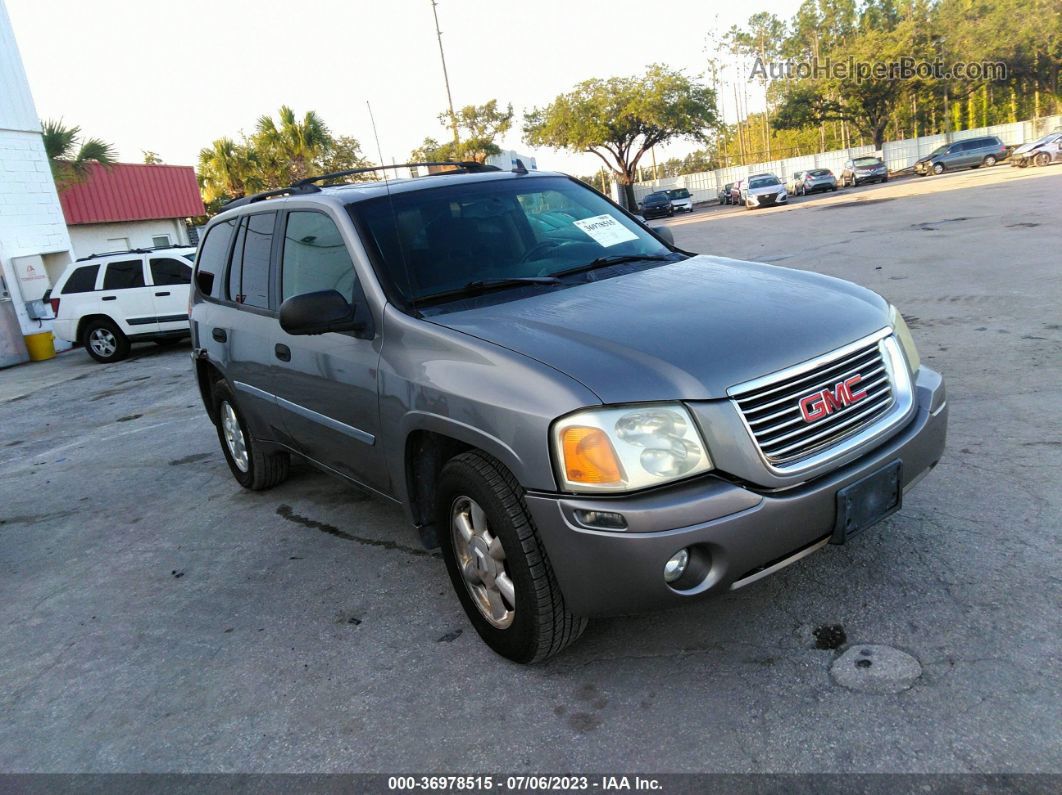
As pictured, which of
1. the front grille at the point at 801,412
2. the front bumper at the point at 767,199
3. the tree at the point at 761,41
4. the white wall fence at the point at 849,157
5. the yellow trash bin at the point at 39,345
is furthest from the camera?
the tree at the point at 761,41

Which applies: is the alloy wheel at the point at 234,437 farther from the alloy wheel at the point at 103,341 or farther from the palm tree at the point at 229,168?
the palm tree at the point at 229,168

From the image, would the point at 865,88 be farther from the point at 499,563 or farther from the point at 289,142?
the point at 499,563

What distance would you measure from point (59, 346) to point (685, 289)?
1770cm

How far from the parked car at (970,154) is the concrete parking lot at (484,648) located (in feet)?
130

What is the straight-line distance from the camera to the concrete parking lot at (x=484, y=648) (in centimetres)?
246

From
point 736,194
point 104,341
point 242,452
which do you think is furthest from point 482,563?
point 736,194

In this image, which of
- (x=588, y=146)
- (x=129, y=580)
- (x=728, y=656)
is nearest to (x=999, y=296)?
(x=728, y=656)

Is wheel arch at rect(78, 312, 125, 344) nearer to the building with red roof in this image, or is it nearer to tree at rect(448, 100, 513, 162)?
the building with red roof

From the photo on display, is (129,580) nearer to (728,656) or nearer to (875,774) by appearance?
(728,656)

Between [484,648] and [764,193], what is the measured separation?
33517mm

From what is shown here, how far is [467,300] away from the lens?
3311mm

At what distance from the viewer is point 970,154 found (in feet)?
129

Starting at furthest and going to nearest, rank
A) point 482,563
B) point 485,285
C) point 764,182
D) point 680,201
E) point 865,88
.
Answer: point 865,88 < point 680,201 < point 764,182 < point 485,285 < point 482,563

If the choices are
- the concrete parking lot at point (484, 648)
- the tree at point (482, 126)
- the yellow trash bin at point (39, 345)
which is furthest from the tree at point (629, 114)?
the concrete parking lot at point (484, 648)
